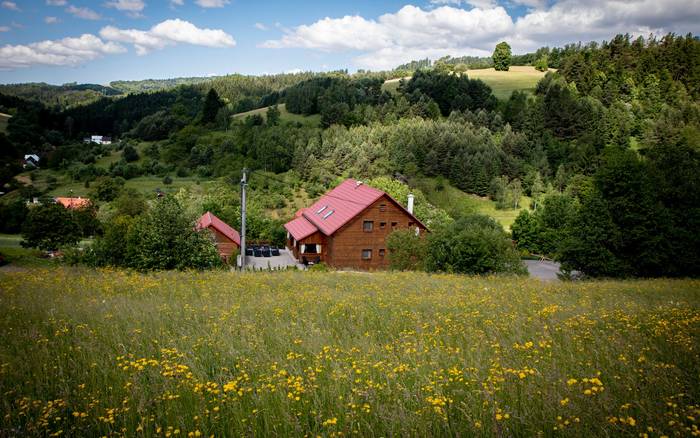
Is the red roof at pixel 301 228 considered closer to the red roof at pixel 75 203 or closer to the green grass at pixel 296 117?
the red roof at pixel 75 203

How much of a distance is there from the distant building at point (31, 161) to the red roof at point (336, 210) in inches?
3837

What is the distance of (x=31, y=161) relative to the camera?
114m

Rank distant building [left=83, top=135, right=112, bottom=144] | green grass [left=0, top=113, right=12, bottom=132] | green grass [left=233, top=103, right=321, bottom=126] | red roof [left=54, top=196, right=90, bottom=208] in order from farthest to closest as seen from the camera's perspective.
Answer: distant building [left=83, top=135, right=112, bottom=144] → green grass [left=0, top=113, right=12, bottom=132] → green grass [left=233, top=103, right=321, bottom=126] → red roof [left=54, top=196, right=90, bottom=208]

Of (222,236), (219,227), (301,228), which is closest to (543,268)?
(301,228)

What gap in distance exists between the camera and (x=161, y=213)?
64.8ft

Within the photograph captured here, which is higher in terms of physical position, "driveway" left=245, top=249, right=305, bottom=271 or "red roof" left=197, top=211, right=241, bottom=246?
"red roof" left=197, top=211, right=241, bottom=246

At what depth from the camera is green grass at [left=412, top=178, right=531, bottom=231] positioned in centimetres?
7628

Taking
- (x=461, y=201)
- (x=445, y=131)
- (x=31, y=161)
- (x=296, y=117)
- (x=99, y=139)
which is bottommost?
(x=461, y=201)

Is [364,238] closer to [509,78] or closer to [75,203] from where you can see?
[75,203]

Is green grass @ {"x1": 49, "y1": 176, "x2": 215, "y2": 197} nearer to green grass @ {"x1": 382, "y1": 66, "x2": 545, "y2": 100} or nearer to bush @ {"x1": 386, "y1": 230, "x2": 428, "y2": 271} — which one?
bush @ {"x1": 386, "y1": 230, "x2": 428, "y2": 271}

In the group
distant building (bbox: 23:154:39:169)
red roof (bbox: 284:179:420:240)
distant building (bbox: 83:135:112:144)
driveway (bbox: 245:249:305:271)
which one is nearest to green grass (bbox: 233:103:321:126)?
distant building (bbox: 83:135:112:144)

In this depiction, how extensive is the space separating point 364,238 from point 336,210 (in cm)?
475

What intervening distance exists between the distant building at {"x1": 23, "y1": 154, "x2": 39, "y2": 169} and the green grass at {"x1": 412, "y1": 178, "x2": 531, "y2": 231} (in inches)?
3914

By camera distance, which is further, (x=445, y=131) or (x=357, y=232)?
(x=445, y=131)
